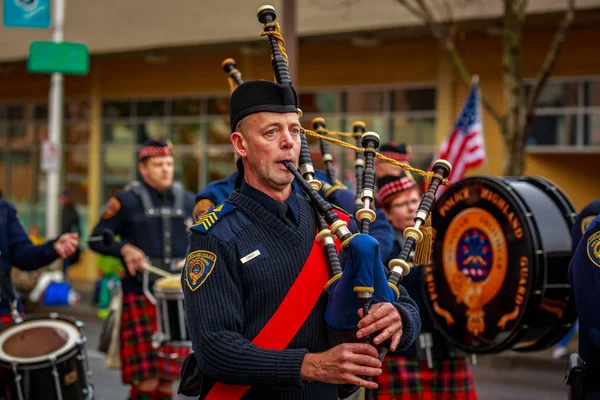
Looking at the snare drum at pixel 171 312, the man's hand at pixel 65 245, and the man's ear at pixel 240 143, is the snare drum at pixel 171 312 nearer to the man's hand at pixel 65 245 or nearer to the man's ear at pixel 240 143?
the man's hand at pixel 65 245

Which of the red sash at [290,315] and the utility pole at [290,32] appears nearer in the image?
the red sash at [290,315]

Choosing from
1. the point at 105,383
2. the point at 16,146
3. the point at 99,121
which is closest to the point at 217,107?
the point at 99,121

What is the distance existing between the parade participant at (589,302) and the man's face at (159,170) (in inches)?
166

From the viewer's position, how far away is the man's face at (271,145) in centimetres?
299

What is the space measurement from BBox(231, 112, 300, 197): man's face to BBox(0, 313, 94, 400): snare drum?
117 inches

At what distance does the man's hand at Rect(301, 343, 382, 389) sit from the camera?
2.67m

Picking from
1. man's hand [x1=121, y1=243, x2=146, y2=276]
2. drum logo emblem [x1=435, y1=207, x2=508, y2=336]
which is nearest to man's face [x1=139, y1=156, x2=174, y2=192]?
man's hand [x1=121, y1=243, x2=146, y2=276]

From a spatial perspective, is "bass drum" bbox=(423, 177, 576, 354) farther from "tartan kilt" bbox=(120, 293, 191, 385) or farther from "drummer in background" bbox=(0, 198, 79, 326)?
"tartan kilt" bbox=(120, 293, 191, 385)

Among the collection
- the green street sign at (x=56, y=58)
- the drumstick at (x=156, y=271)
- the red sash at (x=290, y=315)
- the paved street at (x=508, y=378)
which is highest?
the green street sign at (x=56, y=58)

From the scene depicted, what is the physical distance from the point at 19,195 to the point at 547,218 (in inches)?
714

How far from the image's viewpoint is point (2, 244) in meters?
5.90

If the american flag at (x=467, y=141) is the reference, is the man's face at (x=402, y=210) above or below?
below

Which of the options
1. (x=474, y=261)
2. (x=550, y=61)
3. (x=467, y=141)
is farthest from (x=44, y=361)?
(x=550, y=61)

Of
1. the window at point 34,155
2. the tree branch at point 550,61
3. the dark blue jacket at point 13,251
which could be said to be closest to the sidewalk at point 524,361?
the tree branch at point 550,61
